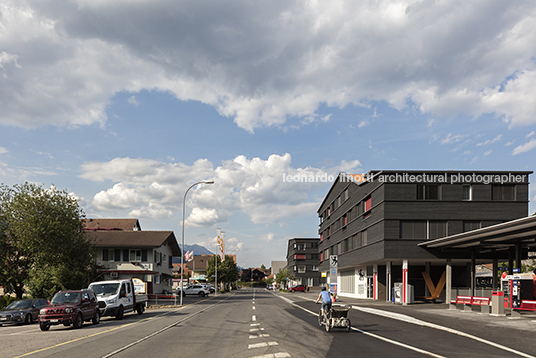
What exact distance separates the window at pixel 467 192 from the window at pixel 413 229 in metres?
4.27

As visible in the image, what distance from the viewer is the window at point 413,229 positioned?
131 ft

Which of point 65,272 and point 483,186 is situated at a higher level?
point 483,186

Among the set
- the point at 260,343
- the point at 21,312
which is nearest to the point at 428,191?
the point at 260,343

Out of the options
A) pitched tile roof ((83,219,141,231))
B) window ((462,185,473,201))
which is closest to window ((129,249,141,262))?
pitched tile roof ((83,219,141,231))

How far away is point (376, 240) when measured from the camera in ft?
138

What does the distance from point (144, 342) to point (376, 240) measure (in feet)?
103

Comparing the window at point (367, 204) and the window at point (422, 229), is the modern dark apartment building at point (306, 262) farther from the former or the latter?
the window at point (422, 229)

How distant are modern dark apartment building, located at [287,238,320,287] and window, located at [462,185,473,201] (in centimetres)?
8837

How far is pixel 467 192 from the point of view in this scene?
132 ft

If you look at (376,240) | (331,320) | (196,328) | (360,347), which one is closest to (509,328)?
(331,320)

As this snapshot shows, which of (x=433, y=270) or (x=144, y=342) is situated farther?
(x=433, y=270)

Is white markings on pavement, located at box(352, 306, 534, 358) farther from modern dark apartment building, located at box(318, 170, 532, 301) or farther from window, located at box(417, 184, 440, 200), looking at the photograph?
window, located at box(417, 184, 440, 200)

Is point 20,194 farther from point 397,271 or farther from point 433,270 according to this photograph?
point 433,270

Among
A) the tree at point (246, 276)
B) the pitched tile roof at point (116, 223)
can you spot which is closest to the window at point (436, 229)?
the pitched tile roof at point (116, 223)
